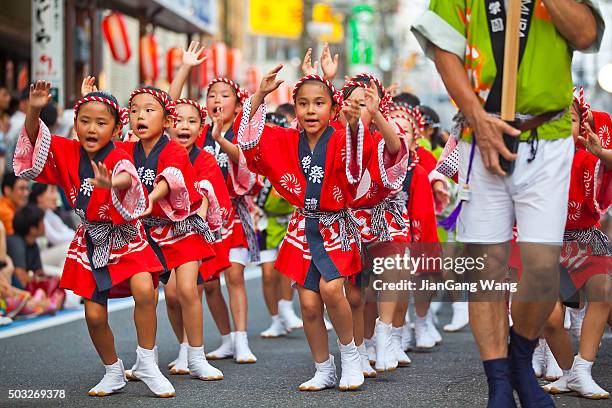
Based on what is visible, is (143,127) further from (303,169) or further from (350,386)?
(350,386)

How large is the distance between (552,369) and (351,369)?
1256 mm

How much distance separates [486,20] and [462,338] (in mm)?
4558

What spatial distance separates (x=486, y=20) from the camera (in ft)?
14.9

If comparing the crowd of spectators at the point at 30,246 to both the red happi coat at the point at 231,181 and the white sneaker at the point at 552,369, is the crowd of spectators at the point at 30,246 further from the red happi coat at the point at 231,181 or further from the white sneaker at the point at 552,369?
the white sneaker at the point at 552,369

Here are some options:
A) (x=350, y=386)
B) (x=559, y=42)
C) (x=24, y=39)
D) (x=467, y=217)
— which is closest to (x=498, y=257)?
(x=467, y=217)

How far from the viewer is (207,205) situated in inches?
268

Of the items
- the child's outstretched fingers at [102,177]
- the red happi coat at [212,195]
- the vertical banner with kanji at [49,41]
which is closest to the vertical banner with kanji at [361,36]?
the vertical banner with kanji at [49,41]

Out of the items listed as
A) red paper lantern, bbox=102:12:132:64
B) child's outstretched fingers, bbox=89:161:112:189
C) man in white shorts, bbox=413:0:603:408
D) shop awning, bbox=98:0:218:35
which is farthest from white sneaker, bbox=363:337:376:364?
shop awning, bbox=98:0:218:35

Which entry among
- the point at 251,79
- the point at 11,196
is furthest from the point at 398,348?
the point at 251,79

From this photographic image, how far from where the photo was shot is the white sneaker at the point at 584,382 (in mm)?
5691

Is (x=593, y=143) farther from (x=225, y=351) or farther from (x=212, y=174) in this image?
(x=225, y=351)

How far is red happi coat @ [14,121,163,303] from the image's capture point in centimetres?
583

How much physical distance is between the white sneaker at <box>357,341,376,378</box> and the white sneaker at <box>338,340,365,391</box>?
472 mm

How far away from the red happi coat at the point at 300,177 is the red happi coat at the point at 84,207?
746 mm
